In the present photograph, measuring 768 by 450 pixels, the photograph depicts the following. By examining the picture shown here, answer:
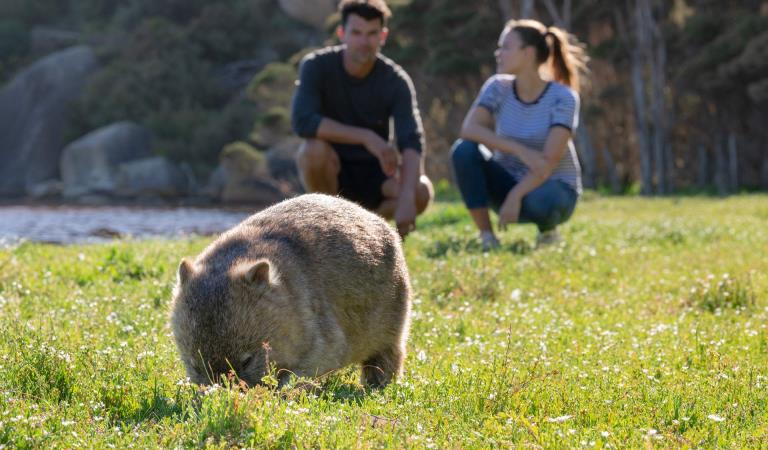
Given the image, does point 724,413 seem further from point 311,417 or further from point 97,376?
point 97,376

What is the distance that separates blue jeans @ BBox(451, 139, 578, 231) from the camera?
368 inches

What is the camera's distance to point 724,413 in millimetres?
4184

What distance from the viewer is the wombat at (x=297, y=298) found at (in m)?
4.29

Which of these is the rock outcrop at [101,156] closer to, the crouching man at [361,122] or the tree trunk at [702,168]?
the tree trunk at [702,168]

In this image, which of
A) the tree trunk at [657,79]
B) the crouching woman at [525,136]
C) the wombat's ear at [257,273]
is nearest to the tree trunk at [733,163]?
the tree trunk at [657,79]

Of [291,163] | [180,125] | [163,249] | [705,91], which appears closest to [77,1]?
[180,125]

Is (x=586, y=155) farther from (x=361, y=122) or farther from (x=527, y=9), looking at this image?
(x=361, y=122)

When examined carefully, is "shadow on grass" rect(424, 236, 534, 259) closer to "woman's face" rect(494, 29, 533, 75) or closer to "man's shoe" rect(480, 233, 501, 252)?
"man's shoe" rect(480, 233, 501, 252)

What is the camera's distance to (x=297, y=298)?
181 inches

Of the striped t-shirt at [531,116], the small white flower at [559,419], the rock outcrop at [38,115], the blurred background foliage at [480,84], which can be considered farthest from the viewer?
the rock outcrop at [38,115]

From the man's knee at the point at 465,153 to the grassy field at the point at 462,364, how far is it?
101 cm

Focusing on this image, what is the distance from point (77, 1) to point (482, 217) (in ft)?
174

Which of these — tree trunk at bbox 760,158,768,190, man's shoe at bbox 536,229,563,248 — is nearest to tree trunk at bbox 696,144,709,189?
tree trunk at bbox 760,158,768,190

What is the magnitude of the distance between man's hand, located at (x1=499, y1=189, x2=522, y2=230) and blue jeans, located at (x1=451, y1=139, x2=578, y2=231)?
344mm
